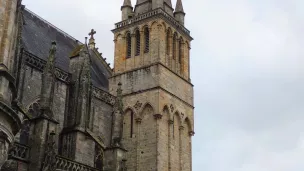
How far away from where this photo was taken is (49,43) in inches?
1180

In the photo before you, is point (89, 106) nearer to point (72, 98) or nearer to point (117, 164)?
point (72, 98)

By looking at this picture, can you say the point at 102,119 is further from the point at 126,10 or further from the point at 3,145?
the point at 3,145

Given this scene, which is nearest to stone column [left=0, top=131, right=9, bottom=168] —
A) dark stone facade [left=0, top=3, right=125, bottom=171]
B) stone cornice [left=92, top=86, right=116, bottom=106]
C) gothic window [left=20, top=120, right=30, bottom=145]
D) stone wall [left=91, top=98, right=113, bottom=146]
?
dark stone facade [left=0, top=3, right=125, bottom=171]

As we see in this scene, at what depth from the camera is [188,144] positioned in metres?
31.3

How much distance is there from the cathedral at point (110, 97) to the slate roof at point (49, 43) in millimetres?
74

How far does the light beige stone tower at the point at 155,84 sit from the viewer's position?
29000 millimetres

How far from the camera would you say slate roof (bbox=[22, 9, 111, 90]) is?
91.9 feet

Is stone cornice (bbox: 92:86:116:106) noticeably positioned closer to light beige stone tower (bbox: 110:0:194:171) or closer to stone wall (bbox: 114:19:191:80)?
light beige stone tower (bbox: 110:0:194:171)

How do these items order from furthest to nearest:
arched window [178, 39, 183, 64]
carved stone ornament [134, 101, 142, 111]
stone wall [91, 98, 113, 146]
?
arched window [178, 39, 183, 64], carved stone ornament [134, 101, 142, 111], stone wall [91, 98, 113, 146]

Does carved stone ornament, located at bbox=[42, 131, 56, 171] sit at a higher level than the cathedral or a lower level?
lower

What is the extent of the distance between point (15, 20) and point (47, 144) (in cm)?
604

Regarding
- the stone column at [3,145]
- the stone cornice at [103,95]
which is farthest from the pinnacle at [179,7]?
the stone column at [3,145]

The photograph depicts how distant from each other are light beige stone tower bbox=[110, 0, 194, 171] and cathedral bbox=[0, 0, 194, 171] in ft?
0.18

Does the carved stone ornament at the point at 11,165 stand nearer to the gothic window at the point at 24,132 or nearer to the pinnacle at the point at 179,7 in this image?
the gothic window at the point at 24,132
